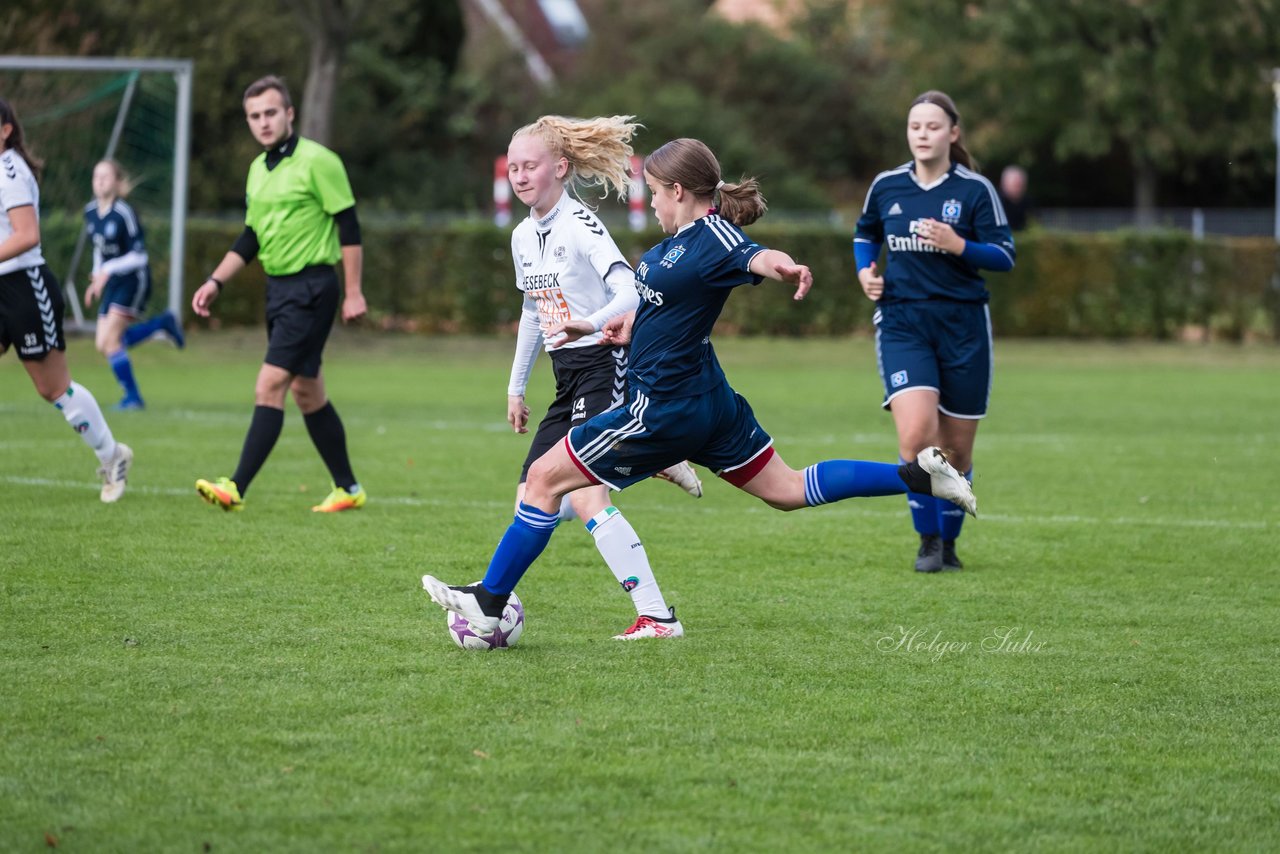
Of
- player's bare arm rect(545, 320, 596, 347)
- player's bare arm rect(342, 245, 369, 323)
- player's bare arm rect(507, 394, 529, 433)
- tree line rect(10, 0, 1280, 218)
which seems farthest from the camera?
tree line rect(10, 0, 1280, 218)

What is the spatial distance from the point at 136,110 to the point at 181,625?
48.5ft

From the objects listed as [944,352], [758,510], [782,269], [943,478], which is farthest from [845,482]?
[758,510]

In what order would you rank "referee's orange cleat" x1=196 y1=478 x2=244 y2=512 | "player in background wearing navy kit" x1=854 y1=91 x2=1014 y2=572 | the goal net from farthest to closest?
the goal net < "referee's orange cleat" x1=196 y1=478 x2=244 y2=512 < "player in background wearing navy kit" x1=854 y1=91 x2=1014 y2=572

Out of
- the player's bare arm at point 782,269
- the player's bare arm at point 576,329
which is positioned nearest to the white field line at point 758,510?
the player's bare arm at point 576,329

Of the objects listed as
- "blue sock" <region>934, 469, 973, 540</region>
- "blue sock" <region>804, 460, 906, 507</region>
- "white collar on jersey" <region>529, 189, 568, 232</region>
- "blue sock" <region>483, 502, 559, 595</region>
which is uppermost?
"white collar on jersey" <region>529, 189, 568, 232</region>

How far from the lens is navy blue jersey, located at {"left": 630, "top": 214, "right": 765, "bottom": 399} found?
575 cm

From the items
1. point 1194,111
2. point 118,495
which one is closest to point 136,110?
point 118,495

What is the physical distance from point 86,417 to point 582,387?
3979 mm

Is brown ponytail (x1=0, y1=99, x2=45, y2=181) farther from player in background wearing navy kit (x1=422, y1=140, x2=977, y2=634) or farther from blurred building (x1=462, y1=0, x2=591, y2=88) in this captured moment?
blurred building (x1=462, y1=0, x2=591, y2=88)

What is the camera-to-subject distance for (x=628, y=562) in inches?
240

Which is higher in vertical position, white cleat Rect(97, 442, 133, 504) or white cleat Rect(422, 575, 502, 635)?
white cleat Rect(422, 575, 502, 635)

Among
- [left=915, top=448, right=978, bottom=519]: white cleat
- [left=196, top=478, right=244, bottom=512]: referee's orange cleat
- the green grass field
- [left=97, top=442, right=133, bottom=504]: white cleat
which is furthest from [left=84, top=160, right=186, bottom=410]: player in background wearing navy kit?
[left=915, top=448, right=978, bottom=519]: white cleat

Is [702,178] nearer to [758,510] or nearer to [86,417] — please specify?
[758,510]

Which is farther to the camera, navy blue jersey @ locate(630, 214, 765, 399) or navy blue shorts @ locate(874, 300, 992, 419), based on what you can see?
navy blue shorts @ locate(874, 300, 992, 419)
